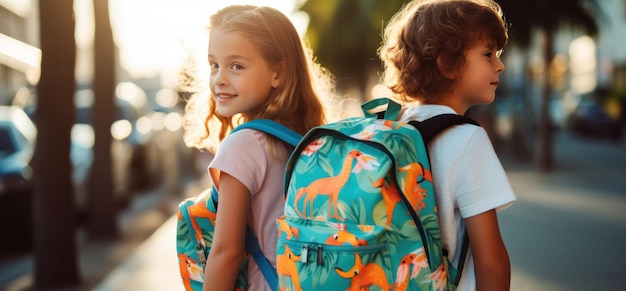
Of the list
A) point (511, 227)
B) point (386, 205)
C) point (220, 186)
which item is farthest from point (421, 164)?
point (511, 227)

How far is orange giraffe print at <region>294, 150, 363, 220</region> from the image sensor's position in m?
2.09

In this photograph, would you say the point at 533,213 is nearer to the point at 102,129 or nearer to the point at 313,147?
the point at 102,129

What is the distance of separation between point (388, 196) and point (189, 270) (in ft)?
2.47

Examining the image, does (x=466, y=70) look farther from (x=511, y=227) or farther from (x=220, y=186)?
(x=511, y=227)

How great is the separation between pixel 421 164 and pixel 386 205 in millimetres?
158

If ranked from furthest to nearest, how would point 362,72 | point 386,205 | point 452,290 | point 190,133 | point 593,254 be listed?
point 362,72 → point 593,254 → point 190,133 → point 452,290 → point 386,205

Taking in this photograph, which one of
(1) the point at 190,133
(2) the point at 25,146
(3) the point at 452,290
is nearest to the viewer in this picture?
(3) the point at 452,290

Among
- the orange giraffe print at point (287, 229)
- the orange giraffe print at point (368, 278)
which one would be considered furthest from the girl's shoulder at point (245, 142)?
the orange giraffe print at point (368, 278)

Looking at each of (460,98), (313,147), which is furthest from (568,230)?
(313,147)

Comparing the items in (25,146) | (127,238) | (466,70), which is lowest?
(127,238)

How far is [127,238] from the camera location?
1002cm

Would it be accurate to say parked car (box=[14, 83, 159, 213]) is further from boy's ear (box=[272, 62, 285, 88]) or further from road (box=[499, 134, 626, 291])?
boy's ear (box=[272, 62, 285, 88])

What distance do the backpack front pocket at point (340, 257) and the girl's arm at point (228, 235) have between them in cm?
22

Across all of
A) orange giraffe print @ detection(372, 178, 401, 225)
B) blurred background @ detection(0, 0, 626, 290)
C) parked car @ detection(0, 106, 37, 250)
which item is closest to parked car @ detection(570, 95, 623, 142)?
blurred background @ detection(0, 0, 626, 290)
